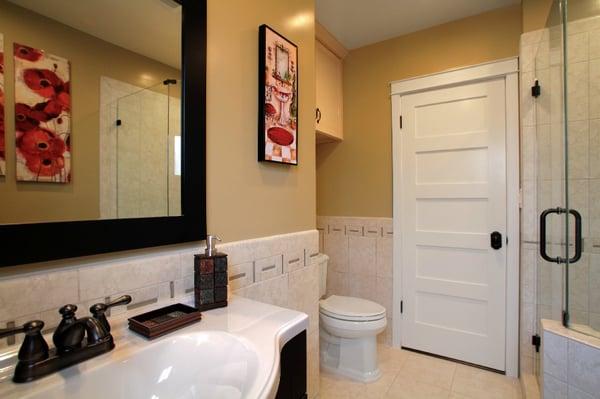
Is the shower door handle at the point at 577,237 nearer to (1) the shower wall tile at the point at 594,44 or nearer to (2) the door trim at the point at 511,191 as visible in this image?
(2) the door trim at the point at 511,191

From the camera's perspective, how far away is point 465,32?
2.25 meters

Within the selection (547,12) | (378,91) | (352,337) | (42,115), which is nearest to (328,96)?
(378,91)

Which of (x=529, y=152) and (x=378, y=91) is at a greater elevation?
(x=378, y=91)

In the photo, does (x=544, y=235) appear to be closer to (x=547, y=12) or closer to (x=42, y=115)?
(x=547, y=12)

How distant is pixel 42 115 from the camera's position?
74 cm

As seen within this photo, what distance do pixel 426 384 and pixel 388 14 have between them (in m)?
2.55

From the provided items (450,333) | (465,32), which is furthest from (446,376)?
(465,32)

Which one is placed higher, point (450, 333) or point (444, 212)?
point (444, 212)

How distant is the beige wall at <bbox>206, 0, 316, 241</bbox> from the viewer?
1165 millimetres

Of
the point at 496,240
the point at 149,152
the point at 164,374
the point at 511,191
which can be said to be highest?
the point at 149,152

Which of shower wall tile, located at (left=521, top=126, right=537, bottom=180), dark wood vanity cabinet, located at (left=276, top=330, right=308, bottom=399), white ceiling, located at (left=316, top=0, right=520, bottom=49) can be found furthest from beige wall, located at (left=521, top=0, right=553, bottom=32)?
dark wood vanity cabinet, located at (left=276, top=330, right=308, bottom=399)

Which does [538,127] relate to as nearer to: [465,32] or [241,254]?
[465,32]

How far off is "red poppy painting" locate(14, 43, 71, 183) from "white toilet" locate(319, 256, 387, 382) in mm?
1769

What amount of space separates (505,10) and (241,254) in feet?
7.88
